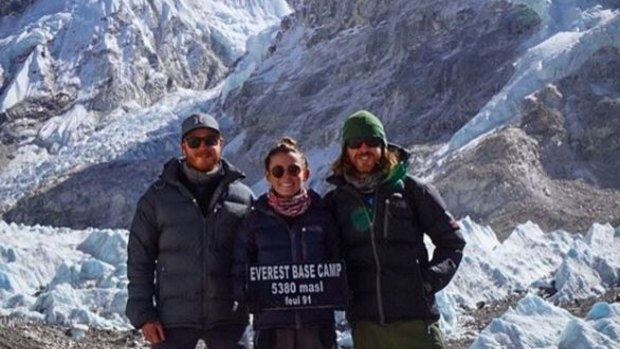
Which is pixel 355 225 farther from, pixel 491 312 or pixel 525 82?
pixel 525 82

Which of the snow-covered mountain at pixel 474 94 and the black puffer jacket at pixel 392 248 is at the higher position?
the snow-covered mountain at pixel 474 94

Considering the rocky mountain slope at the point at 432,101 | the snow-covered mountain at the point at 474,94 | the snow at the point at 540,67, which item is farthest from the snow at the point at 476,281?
the snow at the point at 540,67

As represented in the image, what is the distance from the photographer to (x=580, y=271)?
19859 millimetres

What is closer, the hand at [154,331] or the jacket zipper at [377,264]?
the jacket zipper at [377,264]

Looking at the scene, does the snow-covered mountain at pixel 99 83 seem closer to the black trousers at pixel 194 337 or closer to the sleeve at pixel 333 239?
the black trousers at pixel 194 337

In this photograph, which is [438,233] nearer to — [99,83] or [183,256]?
[183,256]

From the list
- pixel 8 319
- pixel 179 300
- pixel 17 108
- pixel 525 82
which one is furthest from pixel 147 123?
pixel 179 300

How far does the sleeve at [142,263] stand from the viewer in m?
5.34

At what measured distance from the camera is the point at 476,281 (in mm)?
20938

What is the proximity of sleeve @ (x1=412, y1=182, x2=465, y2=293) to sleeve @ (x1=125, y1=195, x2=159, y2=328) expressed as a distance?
1.35 meters

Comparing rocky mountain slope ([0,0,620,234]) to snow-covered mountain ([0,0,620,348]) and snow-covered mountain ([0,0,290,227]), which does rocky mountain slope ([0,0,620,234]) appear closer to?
snow-covered mountain ([0,0,620,348])

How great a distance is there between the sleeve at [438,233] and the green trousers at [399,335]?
200 mm

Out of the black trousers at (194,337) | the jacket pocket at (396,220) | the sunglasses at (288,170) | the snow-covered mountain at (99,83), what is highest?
the snow-covered mountain at (99,83)

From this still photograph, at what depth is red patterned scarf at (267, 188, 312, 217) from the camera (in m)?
5.16
